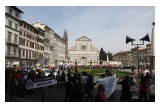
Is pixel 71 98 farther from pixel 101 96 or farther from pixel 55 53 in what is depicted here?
pixel 55 53

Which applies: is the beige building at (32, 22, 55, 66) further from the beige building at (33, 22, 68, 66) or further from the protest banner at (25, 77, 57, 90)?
the protest banner at (25, 77, 57, 90)

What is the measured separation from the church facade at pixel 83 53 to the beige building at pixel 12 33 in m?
62.9

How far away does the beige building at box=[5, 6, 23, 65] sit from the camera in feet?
160

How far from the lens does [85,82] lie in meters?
13.4

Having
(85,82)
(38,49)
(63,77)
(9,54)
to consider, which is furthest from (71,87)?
(38,49)

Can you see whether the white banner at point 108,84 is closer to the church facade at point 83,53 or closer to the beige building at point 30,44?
the beige building at point 30,44

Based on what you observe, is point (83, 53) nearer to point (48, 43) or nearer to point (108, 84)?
point (48, 43)

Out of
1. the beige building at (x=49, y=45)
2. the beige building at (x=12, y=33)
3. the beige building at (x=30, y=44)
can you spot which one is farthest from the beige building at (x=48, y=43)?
the beige building at (x=12, y=33)

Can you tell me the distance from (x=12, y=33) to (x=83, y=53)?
223ft

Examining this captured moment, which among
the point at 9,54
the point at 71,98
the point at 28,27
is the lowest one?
the point at 71,98

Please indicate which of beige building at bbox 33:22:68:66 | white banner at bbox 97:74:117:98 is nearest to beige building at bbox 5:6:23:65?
beige building at bbox 33:22:68:66

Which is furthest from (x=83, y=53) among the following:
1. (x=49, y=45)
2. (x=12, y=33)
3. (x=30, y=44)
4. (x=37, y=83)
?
(x=37, y=83)

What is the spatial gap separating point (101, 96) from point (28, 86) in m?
5.54

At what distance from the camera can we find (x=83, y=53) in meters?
118
